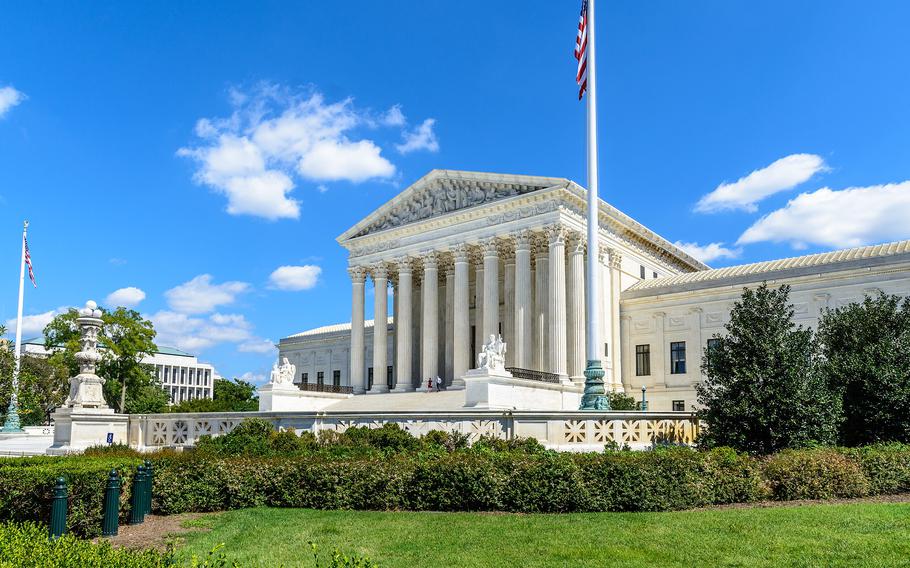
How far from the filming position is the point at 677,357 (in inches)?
1887

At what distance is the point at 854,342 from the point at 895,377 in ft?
7.30

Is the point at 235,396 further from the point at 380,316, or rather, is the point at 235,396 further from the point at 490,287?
the point at 490,287

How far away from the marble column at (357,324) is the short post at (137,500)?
41.4 m

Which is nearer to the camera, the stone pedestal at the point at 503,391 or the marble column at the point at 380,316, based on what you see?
the stone pedestal at the point at 503,391

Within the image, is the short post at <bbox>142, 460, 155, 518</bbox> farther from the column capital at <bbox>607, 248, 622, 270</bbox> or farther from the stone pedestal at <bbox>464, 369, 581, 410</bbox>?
the column capital at <bbox>607, 248, 622, 270</bbox>

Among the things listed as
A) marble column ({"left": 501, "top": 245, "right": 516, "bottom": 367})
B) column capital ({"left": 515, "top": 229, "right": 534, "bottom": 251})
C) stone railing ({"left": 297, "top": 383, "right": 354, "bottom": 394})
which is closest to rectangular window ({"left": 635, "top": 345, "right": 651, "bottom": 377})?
marble column ({"left": 501, "top": 245, "right": 516, "bottom": 367})

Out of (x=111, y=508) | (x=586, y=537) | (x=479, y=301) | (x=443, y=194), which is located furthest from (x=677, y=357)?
(x=111, y=508)

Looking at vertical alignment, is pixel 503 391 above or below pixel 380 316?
below

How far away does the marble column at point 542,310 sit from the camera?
4812cm

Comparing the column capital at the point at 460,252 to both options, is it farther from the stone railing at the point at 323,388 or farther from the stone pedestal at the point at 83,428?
the stone pedestal at the point at 83,428

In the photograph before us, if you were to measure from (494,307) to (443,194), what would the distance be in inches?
368

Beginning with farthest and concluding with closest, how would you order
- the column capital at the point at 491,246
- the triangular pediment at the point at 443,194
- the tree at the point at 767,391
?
the column capital at the point at 491,246 → the triangular pediment at the point at 443,194 → the tree at the point at 767,391

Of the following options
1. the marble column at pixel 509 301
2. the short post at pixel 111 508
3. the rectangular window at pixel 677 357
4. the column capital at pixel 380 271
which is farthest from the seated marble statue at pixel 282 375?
the short post at pixel 111 508

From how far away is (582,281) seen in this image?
46438mm
